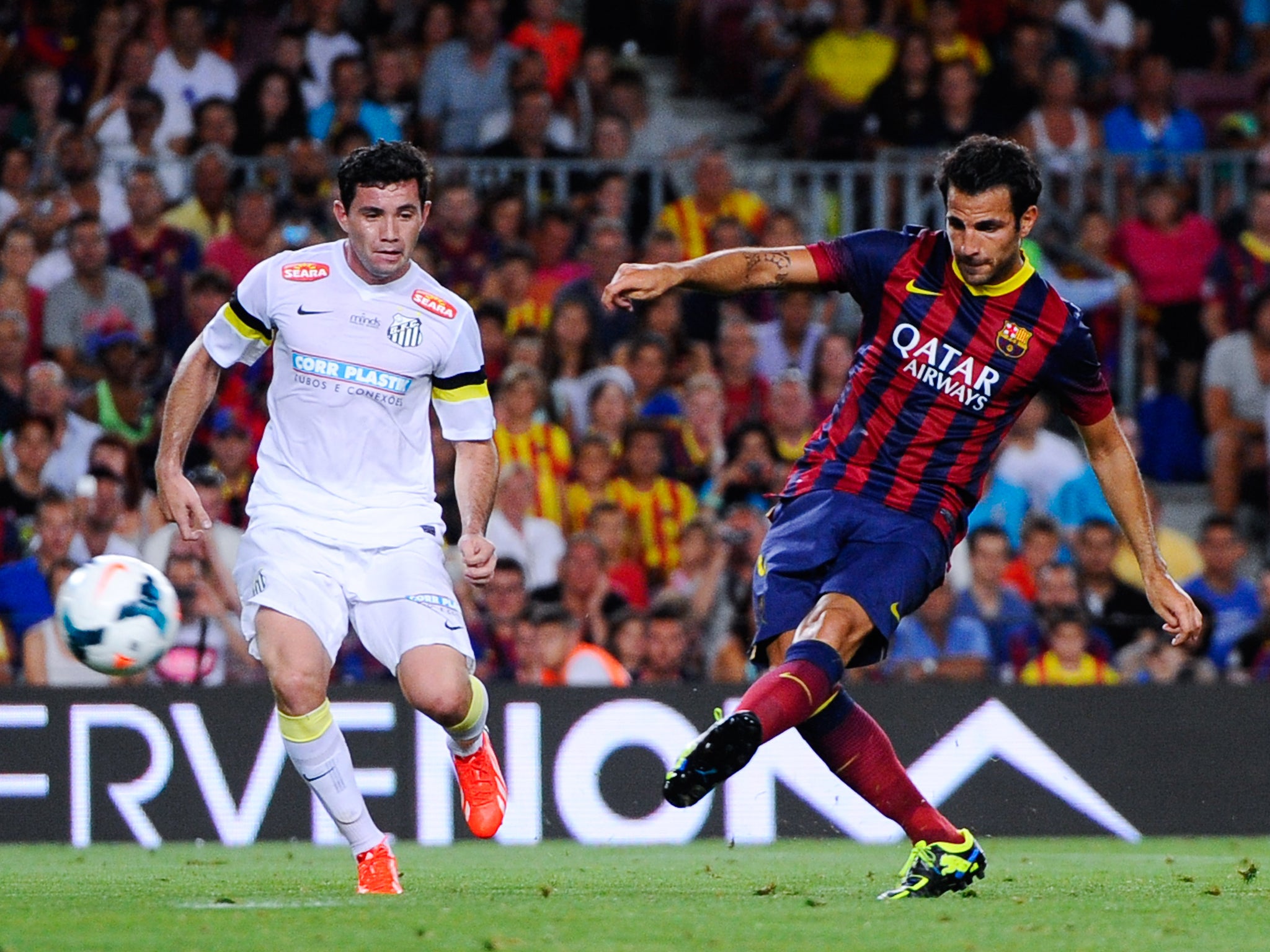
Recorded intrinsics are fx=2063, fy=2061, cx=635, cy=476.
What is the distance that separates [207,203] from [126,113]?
1127 mm

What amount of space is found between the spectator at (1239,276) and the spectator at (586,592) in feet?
16.6

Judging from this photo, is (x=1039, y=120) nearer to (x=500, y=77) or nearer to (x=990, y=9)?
(x=990, y=9)

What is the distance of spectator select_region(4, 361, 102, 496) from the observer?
12.0 metres

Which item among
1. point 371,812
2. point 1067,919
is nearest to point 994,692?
point 371,812

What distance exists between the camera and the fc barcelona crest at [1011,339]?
6.55 metres

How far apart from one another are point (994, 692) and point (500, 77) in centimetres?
640

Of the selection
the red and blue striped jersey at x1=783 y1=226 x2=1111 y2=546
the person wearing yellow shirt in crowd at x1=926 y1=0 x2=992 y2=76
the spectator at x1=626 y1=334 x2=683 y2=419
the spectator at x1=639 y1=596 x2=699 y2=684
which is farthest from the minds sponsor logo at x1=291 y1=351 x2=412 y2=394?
the person wearing yellow shirt in crowd at x1=926 y1=0 x2=992 y2=76

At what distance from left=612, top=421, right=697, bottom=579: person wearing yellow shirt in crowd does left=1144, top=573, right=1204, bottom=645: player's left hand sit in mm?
5745

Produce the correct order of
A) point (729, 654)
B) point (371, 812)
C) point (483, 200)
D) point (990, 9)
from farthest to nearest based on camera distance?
point (990, 9) → point (483, 200) → point (729, 654) → point (371, 812)

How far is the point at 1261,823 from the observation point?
10.5 m

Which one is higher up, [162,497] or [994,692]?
[162,497]

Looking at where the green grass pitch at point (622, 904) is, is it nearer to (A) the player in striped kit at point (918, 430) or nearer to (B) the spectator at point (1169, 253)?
(A) the player in striped kit at point (918, 430)

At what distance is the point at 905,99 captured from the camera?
1502 centimetres

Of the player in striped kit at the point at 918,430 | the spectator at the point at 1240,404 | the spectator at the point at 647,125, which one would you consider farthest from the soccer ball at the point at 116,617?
the spectator at the point at 1240,404
